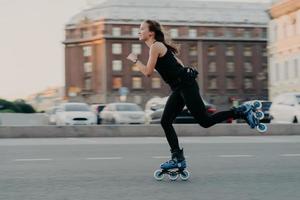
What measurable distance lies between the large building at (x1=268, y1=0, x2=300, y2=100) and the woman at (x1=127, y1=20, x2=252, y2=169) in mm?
58649

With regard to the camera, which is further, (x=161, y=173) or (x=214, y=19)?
(x=214, y=19)

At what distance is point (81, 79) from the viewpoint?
105 meters

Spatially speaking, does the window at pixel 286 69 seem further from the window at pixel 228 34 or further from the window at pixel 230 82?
the window at pixel 230 82

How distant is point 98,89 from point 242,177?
94966mm

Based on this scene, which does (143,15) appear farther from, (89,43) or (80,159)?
(80,159)

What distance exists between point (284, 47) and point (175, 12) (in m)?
35.9

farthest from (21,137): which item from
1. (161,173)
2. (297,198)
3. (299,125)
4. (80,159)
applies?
(297,198)

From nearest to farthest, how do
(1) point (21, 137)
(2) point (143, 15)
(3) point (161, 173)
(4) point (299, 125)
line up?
(3) point (161, 173) < (1) point (21, 137) < (4) point (299, 125) < (2) point (143, 15)

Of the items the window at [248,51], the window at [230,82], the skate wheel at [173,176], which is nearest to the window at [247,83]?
the window at [230,82]

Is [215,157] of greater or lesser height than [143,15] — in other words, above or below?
below

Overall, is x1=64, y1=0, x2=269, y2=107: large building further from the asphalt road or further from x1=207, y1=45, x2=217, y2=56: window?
the asphalt road

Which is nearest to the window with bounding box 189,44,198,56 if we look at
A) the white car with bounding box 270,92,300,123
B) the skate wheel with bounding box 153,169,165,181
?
the white car with bounding box 270,92,300,123

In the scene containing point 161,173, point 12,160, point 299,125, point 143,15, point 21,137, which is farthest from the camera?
point 143,15

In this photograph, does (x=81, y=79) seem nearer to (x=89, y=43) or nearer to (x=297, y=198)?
(x=89, y=43)
